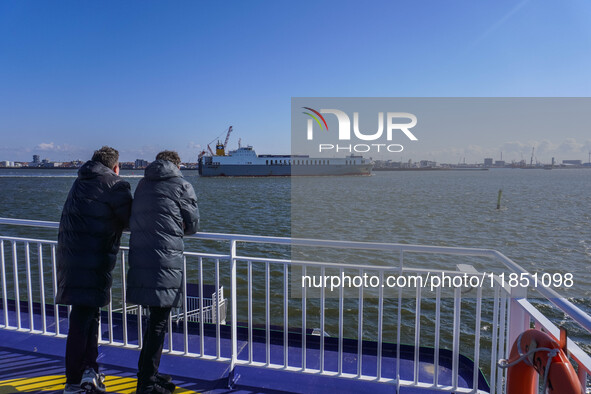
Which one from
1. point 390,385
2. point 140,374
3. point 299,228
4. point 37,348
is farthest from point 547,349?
point 299,228

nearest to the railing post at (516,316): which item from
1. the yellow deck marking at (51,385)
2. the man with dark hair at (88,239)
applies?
the yellow deck marking at (51,385)

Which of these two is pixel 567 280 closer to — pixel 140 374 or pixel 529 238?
pixel 529 238

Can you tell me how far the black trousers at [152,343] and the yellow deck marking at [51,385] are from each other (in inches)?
11.1

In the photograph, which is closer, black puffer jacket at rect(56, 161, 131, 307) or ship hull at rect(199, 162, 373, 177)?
black puffer jacket at rect(56, 161, 131, 307)

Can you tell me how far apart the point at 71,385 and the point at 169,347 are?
29.0 inches

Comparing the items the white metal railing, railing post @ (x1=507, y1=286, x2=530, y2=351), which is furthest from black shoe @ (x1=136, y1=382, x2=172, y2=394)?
railing post @ (x1=507, y1=286, x2=530, y2=351)

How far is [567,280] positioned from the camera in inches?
532

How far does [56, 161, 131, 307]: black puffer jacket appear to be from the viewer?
8.39 ft

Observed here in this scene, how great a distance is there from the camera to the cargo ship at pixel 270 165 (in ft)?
298

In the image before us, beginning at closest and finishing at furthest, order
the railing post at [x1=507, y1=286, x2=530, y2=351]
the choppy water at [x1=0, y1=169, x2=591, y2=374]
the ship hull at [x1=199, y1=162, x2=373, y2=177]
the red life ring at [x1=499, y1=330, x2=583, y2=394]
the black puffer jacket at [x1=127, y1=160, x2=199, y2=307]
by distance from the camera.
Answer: the red life ring at [x1=499, y1=330, x2=583, y2=394] → the railing post at [x1=507, y1=286, x2=530, y2=351] → the black puffer jacket at [x1=127, y1=160, x2=199, y2=307] → the choppy water at [x1=0, y1=169, x2=591, y2=374] → the ship hull at [x1=199, y1=162, x2=373, y2=177]

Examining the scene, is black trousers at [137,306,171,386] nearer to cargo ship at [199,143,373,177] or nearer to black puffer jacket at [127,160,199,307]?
black puffer jacket at [127,160,199,307]

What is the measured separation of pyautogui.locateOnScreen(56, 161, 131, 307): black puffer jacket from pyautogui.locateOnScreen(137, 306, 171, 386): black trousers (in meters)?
0.36

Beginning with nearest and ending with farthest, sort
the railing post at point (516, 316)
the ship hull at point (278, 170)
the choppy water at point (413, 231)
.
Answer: the railing post at point (516, 316), the choppy water at point (413, 231), the ship hull at point (278, 170)

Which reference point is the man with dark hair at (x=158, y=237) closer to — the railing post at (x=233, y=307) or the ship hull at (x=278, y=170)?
the railing post at (x=233, y=307)
